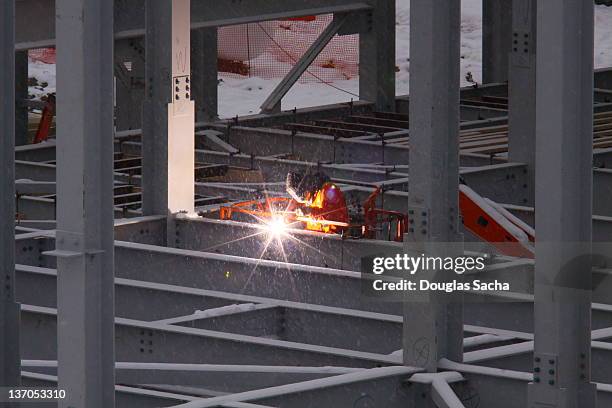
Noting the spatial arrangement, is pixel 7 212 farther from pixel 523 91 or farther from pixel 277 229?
pixel 523 91

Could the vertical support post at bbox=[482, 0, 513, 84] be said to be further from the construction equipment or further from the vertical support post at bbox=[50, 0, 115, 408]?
the vertical support post at bbox=[50, 0, 115, 408]

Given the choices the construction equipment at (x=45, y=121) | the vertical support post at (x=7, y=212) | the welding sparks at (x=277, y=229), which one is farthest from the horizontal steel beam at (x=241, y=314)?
the construction equipment at (x=45, y=121)

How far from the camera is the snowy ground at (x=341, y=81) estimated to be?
118ft

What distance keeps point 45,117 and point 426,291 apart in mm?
11553

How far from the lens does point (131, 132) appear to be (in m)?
21.5

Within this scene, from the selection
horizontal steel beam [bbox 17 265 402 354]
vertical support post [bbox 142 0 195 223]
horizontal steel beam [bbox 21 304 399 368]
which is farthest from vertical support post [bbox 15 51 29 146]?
horizontal steel beam [bbox 21 304 399 368]

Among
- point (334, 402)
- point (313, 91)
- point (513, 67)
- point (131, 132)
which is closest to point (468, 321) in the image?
point (334, 402)

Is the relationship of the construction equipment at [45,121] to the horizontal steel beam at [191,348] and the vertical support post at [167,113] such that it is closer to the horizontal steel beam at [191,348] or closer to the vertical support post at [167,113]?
the vertical support post at [167,113]

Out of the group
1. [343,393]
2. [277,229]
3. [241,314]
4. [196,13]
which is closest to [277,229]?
[277,229]

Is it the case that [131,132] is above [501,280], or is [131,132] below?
above

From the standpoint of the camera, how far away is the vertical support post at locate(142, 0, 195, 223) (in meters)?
15.8

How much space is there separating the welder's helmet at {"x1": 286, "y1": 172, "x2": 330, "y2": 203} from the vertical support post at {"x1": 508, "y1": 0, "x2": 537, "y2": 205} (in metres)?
3.95

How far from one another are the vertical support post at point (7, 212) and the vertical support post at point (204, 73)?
11791mm

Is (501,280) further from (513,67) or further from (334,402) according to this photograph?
(513,67)
